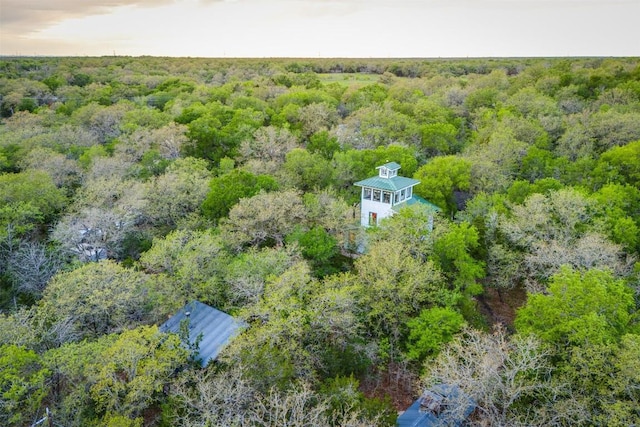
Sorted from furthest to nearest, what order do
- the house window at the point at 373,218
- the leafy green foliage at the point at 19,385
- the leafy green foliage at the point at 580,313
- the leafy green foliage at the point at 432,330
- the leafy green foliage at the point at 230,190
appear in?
the house window at the point at 373,218 → the leafy green foliage at the point at 230,190 → the leafy green foliage at the point at 432,330 → the leafy green foliage at the point at 580,313 → the leafy green foliage at the point at 19,385

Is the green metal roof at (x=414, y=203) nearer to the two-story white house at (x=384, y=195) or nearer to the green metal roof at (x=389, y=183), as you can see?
the two-story white house at (x=384, y=195)

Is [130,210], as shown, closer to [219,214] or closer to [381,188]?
[219,214]

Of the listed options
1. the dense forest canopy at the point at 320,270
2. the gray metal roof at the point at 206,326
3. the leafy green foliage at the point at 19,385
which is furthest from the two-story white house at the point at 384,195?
the leafy green foliage at the point at 19,385

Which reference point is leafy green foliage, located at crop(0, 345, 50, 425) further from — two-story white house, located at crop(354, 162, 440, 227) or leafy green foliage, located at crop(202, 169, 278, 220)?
two-story white house, located at crop(354, 162, 440, 227)

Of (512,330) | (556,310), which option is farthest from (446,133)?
(556,310)

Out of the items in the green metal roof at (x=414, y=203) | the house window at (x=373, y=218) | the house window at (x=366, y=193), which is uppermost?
the house window at (x=366, y=193)

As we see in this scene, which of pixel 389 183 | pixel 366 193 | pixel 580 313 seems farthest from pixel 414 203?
pixel 580 313
